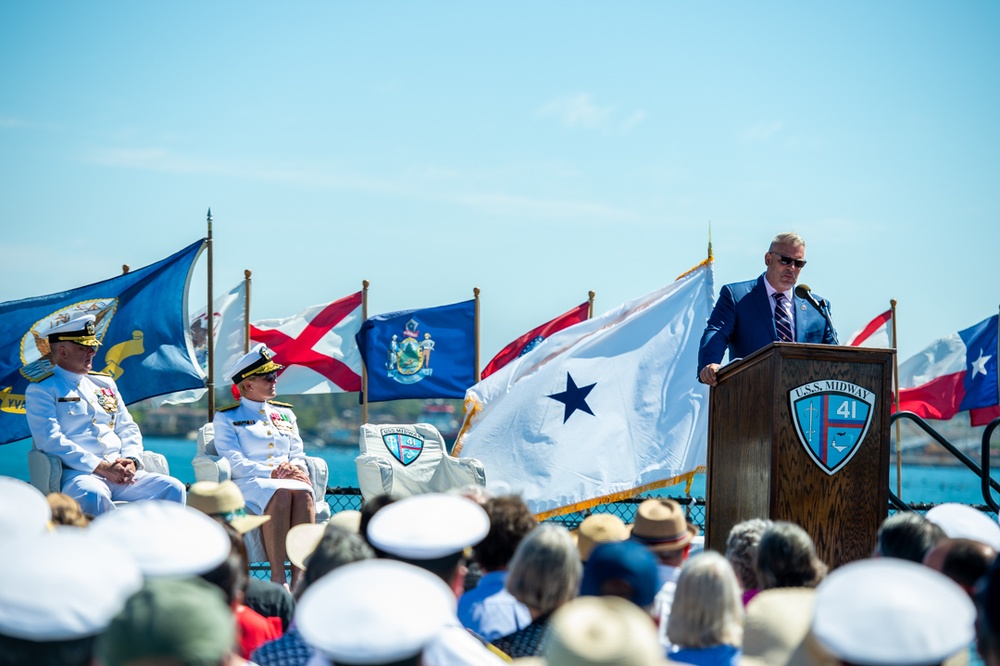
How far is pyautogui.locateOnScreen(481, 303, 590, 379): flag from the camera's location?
10.6m

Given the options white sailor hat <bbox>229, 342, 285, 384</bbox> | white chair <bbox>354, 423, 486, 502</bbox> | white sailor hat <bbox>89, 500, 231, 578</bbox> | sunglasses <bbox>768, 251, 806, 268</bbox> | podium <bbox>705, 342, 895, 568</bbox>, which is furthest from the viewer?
white chair <bbox>354, 423, 486, 502</bbox>

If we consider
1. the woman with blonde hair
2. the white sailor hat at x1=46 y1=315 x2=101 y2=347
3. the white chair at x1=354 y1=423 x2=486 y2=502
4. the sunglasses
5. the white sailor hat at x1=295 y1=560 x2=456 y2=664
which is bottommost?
the white chair at x1=354 y1=423 x2=486 y2=502

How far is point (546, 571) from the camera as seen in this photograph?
289 centimetres

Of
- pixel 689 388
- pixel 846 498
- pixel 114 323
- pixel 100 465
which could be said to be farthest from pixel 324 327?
pixel 846 498

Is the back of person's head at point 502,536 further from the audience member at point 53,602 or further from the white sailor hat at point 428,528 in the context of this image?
the audience member at point 53,602

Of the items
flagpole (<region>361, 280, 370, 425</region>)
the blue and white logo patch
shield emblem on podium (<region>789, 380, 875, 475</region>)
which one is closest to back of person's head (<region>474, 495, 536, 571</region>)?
shield emblem on podium (<region>789, 380, 875, 475</region>)

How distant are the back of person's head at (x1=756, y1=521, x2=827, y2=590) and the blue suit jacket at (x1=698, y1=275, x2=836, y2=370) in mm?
2120

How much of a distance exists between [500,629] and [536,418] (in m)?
5.68

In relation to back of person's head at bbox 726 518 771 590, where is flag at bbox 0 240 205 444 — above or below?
above

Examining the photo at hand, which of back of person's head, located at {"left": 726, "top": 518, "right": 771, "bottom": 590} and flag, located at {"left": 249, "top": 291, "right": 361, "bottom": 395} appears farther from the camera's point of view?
flag, located at {"left": 249, "top": 291, "right": 361, "bottom": 395}

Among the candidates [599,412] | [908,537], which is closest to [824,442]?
[908,537]

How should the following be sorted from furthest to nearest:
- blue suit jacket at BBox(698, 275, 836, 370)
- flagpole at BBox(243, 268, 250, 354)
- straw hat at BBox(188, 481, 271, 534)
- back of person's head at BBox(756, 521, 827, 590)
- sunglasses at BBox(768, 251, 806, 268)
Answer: flagpole at BBox(243, 268, 250, 354), blue suit jacket at BBox(698, 275, 836, 370), sunglasses at BBox(768, 251, 806, 268), straw hat at BBox(188, 481, 271, 534), back of person's head at BBox(756, 521, 827, 590)

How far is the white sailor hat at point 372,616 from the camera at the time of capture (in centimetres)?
201

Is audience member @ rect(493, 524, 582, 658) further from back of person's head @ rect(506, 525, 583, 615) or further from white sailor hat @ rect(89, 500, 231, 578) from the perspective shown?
white sailor hat @ rect(89, 500, 231, 578)
